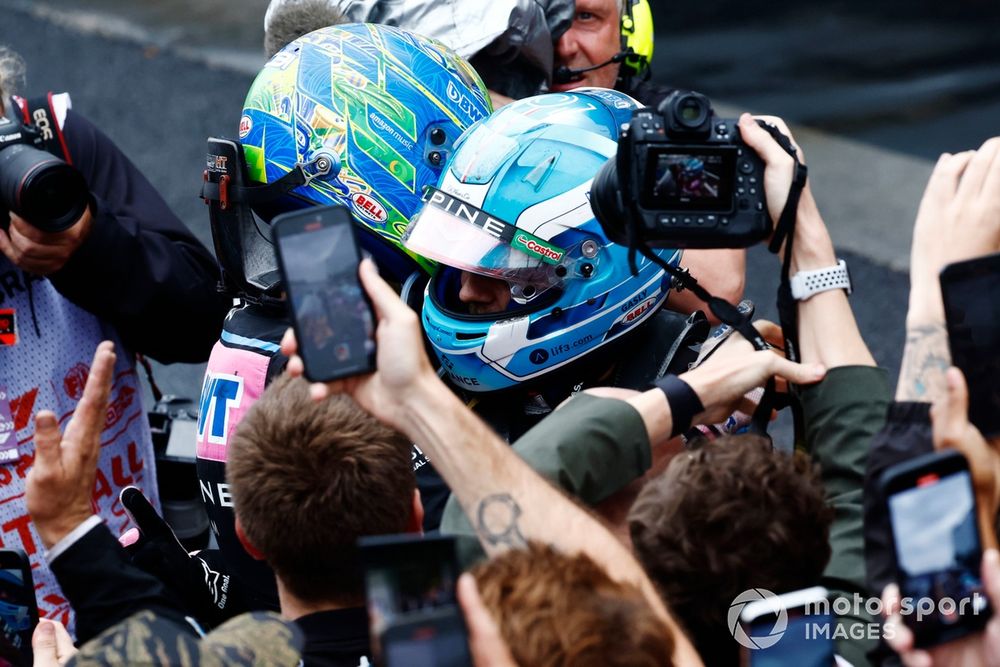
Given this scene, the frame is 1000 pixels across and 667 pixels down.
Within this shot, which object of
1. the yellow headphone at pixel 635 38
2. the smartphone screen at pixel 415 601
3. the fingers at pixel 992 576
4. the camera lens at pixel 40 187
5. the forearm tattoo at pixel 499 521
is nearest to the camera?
the smartphone screen at pixel 415 601

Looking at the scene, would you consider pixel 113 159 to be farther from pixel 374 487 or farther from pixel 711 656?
pixel 711 656

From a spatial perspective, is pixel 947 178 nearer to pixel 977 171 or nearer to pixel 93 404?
pixel 977 171

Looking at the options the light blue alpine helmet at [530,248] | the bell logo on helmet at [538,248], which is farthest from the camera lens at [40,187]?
the bell logo on helmet at [538,248]

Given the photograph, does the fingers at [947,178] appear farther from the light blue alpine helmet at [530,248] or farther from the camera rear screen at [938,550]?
the light blue alpine helmet at [530,248]

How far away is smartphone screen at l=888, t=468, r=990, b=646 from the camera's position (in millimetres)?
1830

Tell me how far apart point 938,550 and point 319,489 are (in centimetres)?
106

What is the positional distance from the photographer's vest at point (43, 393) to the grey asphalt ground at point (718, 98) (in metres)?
2.78

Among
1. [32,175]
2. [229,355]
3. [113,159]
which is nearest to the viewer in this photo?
[32,175]

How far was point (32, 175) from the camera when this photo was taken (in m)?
2.93

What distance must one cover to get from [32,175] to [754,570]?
1794 millimetres

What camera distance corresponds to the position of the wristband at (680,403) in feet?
8.38

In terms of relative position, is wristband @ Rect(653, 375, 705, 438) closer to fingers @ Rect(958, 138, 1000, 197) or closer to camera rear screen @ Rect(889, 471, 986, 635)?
fingers @ Rect(958, 138, 1000, 197)

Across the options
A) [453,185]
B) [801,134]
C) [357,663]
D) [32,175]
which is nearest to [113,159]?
[32,175]

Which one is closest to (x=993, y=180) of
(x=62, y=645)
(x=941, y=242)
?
(x=941, y=242)
